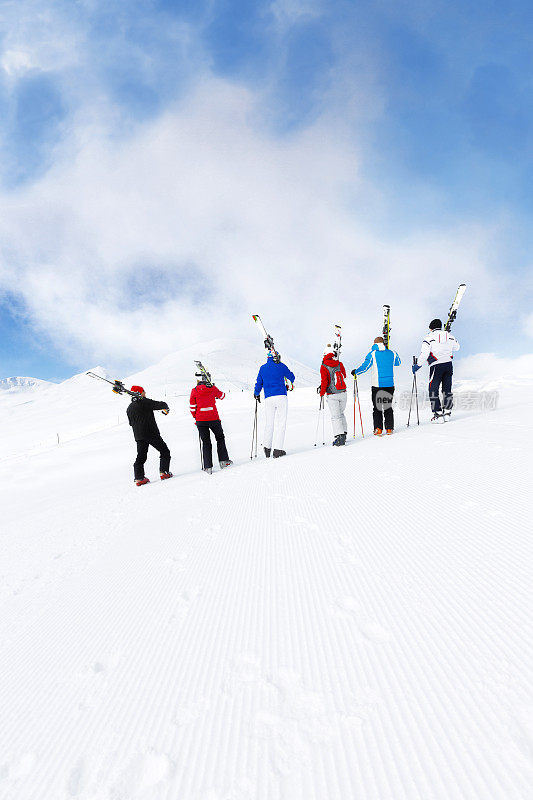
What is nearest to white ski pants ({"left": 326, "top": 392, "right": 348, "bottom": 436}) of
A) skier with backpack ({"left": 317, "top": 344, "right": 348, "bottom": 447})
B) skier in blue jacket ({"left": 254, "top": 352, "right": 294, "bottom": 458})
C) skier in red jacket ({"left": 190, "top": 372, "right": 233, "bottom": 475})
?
skier with backpack ({"left": 317, "top": 344, "right": 348, "bottom": 447})

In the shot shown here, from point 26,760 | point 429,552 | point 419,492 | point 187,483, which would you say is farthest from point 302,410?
point 26,760

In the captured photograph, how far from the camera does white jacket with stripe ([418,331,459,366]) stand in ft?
30.9

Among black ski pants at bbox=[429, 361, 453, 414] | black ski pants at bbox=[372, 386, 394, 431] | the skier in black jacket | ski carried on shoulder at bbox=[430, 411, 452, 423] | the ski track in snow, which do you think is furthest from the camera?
ski carried on shoulder at bbox=[430, 411, 452, 423]

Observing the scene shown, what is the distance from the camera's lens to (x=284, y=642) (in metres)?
1.98

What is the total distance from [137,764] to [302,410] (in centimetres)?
1953

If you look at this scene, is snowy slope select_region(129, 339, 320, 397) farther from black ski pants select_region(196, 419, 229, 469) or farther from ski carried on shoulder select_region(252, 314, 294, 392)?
black ski pants select_region(196, 419, 229, 469)

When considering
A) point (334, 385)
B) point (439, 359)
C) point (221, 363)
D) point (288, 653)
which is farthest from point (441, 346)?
point (221, 363)

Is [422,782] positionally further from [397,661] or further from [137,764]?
[137,764]

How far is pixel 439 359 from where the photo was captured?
9.49 meters

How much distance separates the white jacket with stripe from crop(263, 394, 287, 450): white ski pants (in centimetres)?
446

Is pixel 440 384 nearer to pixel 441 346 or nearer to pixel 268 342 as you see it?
pixel 441 346

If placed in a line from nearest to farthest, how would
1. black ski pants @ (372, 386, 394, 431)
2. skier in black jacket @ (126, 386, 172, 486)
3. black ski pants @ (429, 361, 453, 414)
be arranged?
skier in black jacket @ (126, 386, 172, 486) < black ski pants @ (372, 386, 394, 431) < black ski pants @ (429, 361, 453, 414)

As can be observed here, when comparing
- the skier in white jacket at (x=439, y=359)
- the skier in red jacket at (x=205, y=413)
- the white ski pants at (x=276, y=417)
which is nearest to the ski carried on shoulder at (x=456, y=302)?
the skier in white jacket at (x=439, y=359)

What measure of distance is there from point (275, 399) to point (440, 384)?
4976mm
